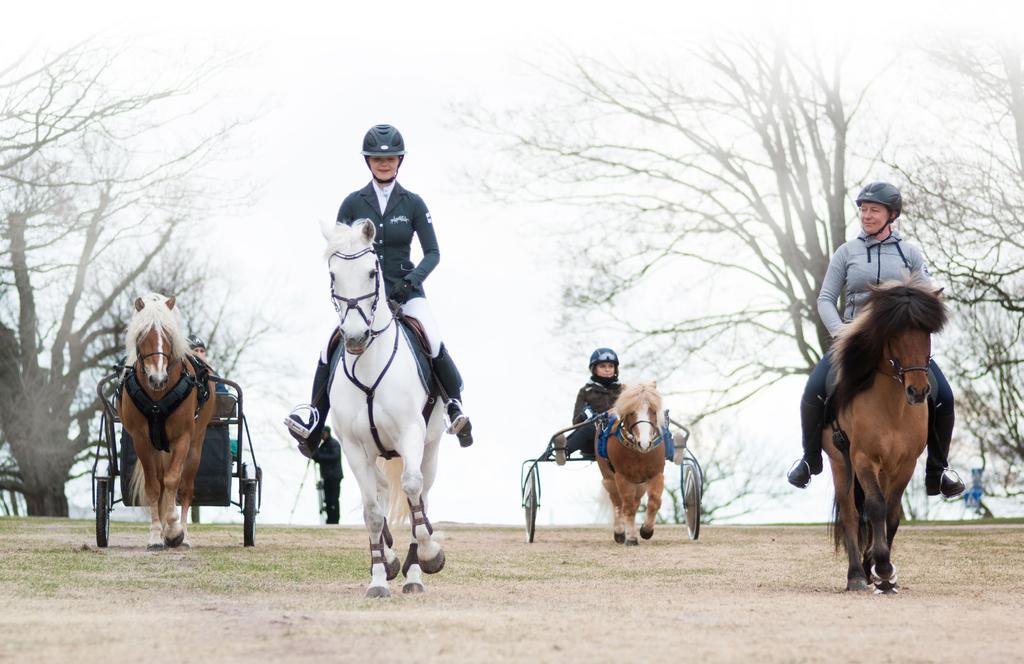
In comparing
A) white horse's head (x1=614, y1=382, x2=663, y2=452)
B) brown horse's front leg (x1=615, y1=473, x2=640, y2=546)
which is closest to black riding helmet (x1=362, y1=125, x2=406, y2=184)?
white horse's head (x1=614, y1=382, x2=663, y2=452)

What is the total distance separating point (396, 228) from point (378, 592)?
2.37m

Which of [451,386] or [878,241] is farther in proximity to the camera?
[878,241]

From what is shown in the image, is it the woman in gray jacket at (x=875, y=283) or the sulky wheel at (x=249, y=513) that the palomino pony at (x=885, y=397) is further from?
the sulky wheel at (x=249, y=513)

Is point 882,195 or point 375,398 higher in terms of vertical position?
point 882,195

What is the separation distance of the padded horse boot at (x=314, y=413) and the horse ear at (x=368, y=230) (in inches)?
39.0

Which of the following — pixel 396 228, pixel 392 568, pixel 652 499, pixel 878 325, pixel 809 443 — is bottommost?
pixel 392 568

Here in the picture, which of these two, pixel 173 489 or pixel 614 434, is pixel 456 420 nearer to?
pixel 173 489

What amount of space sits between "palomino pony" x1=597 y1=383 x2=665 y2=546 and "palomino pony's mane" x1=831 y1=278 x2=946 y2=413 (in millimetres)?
6818

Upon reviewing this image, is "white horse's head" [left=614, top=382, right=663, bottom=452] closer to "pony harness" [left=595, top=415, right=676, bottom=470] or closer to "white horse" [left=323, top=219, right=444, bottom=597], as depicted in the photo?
"pony harness" [left=595, top=415, right=676, bottom=470]

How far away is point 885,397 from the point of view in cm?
1009

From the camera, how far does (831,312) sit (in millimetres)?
10742


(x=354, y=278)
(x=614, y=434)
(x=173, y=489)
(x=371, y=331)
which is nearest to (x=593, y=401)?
(x=614, y=434)

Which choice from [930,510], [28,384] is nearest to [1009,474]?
[930,510]

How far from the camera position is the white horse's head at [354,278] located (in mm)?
8992
